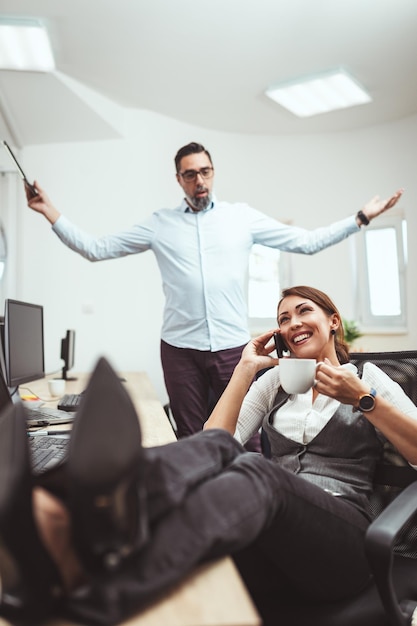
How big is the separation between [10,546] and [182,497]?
0.76 feet

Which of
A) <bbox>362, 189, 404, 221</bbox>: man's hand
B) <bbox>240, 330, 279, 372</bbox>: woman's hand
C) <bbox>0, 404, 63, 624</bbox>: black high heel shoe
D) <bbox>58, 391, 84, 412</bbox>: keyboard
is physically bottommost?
<bbox>58, 391, 84, 412</bbox>: keyboard

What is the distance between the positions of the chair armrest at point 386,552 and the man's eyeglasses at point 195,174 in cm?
183

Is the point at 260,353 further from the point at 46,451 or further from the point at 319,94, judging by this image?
the point at 319,94

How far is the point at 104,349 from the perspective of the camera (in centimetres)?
495

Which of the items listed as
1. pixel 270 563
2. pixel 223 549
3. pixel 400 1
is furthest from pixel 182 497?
pixel 400 1

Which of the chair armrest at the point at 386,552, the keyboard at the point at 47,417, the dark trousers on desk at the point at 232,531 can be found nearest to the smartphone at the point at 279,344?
the dark trousers on desk at the point at 232,531

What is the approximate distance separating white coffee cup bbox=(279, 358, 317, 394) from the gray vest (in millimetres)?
180

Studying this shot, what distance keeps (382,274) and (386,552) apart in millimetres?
4617

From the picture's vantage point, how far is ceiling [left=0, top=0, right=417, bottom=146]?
3.44 m

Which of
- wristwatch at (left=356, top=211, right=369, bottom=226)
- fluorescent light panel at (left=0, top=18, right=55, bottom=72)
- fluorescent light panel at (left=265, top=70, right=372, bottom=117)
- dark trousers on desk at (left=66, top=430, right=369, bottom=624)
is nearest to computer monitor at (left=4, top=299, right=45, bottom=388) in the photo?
dark trousers on desk at (left=66, top=430, right=369, bottom=624)

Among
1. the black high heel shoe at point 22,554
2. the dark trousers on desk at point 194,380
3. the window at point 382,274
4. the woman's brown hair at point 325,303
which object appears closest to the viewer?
the black high heel shoe at point 22,554

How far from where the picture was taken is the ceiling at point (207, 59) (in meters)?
3.44

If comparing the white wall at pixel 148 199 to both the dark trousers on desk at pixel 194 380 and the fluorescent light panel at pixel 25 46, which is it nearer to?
the fluorescent light panel at pixel 25 46

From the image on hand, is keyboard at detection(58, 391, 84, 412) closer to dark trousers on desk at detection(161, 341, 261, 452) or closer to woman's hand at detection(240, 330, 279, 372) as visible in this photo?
dark trousers on desk at detection(161, 341, 261, 452)
